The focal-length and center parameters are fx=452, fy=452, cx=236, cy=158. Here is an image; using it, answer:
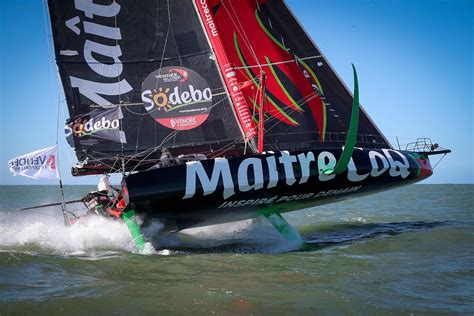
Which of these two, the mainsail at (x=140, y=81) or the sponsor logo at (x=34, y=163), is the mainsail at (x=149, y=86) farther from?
the sponsor logo at (x=34, y=163)

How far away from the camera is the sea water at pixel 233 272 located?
4.59 meters

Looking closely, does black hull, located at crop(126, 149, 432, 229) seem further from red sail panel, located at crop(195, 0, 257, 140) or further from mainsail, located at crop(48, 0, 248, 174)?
mainsail, located at crop(48, 0, 248, 174)

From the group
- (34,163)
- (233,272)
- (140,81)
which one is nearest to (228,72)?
(140,81)

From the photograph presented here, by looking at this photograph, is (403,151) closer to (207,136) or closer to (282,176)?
(282,176)

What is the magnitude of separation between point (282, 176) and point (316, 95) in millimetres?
2917

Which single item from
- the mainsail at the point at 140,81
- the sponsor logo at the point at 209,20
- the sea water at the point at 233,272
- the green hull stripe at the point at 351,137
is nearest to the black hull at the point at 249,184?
the green hull stripe at the point at 351,137

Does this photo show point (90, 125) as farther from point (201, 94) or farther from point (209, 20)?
point (209, 20)

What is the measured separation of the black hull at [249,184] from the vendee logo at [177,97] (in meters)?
2.05

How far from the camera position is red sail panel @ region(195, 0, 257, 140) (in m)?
9.06

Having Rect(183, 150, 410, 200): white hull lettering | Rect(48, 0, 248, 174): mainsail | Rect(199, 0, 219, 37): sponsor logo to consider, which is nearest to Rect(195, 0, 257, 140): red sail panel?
Rect(199, 0, 219, 37): sponsor logo

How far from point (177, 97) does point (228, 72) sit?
1.19 meters

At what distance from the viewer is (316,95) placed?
1005cm

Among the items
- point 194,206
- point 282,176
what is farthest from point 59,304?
point 282,176

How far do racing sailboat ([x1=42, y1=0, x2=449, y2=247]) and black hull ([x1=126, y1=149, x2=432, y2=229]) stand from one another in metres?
0.06
